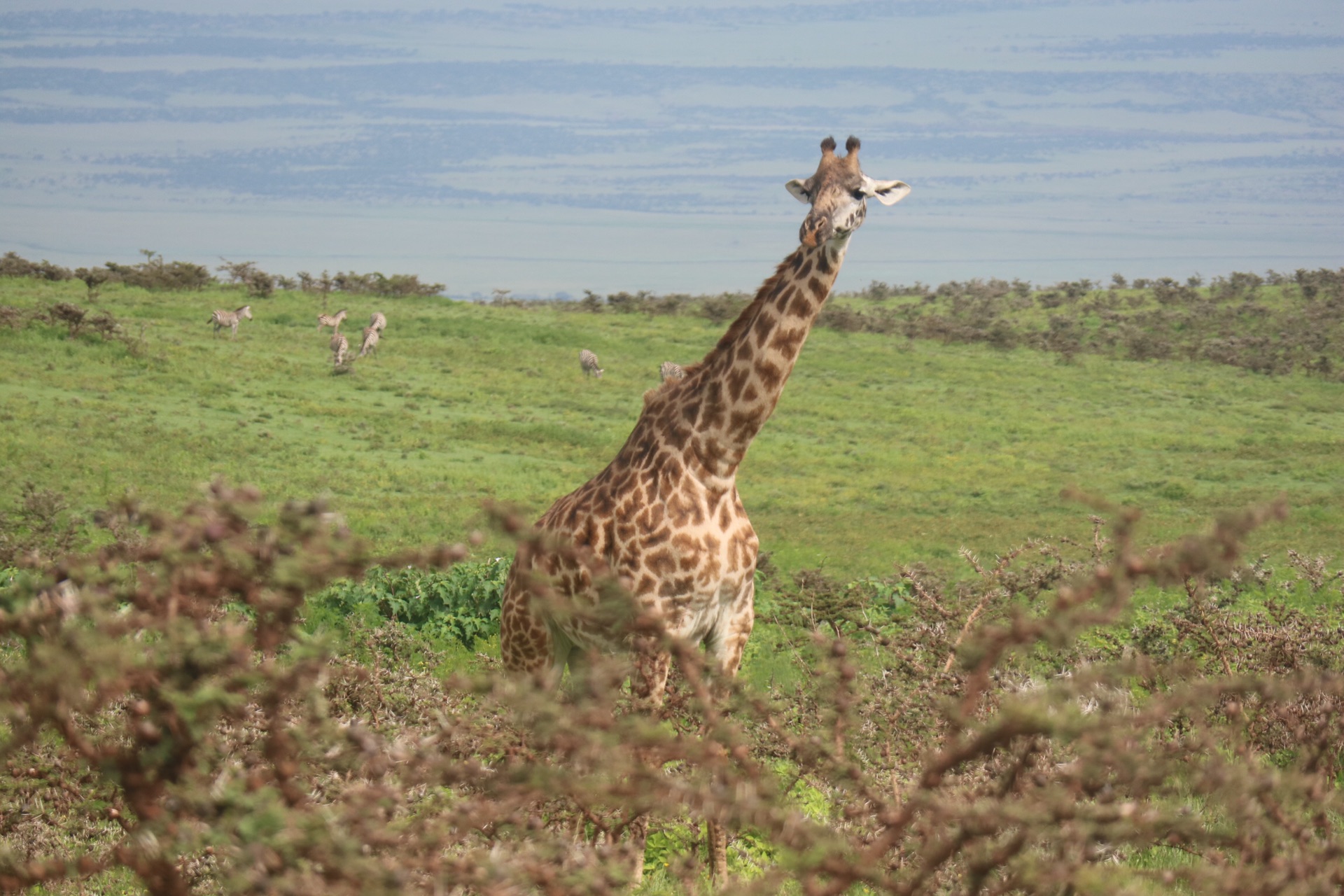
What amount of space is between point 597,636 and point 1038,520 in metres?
18.2

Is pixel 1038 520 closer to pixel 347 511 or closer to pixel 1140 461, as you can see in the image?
pixel 1140 461

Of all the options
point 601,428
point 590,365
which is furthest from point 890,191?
point 590,365

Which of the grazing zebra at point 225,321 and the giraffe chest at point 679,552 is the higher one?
the grazing zebra at point 225,321

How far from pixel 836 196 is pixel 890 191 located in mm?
635

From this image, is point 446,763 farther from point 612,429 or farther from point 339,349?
point 339,349

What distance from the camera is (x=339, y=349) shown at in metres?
34.7

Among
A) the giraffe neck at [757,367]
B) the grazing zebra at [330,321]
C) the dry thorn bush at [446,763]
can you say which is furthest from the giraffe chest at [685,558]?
the grazing zebra at [330,321]

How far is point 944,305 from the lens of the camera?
61656 millimetres

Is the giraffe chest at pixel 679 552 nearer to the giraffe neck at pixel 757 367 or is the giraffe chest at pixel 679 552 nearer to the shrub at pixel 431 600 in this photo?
the giraffe neck at pixel 757 367

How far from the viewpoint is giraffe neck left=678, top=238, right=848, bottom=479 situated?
6.72m

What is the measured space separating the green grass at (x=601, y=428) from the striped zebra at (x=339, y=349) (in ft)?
1.87

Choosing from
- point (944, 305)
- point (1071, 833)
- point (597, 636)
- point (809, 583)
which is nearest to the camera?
point (1071, 833)

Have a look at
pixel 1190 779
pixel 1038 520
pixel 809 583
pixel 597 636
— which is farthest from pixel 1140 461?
pixel 1190 779

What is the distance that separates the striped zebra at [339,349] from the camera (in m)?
34.4
